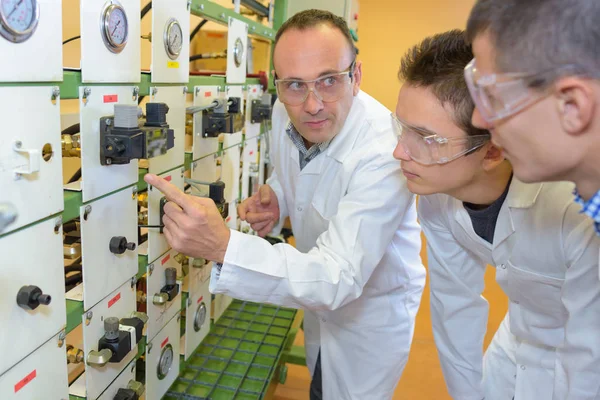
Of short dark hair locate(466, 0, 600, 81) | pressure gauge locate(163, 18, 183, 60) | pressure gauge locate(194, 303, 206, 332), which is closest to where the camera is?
short dark hair locate(466, 0, 600, 81)

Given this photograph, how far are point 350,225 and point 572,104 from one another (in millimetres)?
600

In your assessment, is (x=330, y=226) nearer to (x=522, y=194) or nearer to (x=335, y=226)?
(x=335, y=226)

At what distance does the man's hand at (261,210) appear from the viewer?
5.38 feet

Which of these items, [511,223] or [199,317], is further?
[199,317]

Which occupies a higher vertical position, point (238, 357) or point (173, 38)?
point (173, 38)

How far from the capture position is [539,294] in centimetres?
106

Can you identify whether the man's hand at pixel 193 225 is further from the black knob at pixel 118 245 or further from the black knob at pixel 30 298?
the black knob at pixel 30 298

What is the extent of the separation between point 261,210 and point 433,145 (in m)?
0.85

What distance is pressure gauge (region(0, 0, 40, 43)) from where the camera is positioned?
2.16 feet

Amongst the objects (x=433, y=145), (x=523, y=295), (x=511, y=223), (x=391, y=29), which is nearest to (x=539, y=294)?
(x=523, y=295)

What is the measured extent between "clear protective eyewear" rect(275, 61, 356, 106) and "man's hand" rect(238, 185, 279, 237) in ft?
1.57

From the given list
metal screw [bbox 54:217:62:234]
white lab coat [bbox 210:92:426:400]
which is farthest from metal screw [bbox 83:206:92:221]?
white lab coat [bbox 210:92:426:400]

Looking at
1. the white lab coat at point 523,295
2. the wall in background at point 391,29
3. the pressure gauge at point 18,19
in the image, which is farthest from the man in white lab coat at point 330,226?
the wall in background at point 391,29

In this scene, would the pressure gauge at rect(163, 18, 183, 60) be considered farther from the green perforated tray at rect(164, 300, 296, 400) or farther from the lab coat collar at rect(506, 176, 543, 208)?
the green perforated tray at rect(164, 300, 296, 400)
